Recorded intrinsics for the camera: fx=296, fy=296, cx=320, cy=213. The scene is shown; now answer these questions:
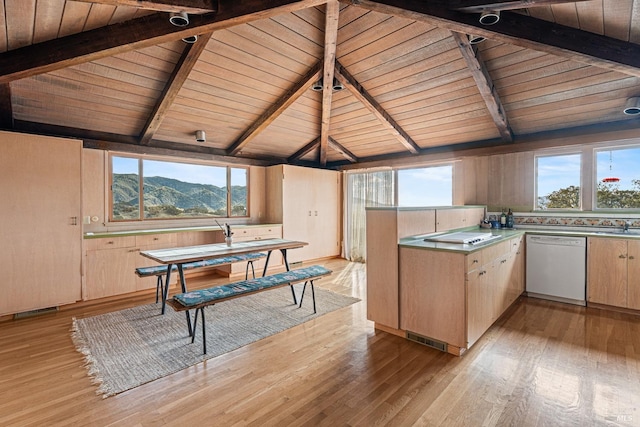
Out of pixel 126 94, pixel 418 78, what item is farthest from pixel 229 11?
pixel 418 78

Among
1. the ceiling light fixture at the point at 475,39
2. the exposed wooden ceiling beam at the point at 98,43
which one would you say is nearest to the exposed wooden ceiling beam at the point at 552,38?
the ceiling light fixture at the point at 475,39

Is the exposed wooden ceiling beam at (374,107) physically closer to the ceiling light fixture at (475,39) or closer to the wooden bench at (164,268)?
the ceiling light fixture at (475,39)

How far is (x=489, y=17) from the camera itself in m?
2.38

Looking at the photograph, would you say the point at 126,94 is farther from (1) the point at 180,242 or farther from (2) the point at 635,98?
(2) the point at 635,98

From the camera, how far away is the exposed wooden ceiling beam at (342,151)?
236 inches

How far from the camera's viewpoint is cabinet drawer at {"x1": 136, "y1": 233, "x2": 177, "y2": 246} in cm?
418

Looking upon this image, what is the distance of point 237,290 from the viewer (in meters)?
2.87

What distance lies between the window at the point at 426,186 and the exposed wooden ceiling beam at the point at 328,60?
1790 mm

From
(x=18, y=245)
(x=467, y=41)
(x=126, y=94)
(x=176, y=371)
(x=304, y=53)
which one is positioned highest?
(x=304, y=53)

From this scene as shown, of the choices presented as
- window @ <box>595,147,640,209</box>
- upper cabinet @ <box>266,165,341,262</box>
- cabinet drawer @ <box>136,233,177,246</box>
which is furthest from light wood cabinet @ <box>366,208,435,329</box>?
cabinet drawer @ <box>136,233,177,246</box>

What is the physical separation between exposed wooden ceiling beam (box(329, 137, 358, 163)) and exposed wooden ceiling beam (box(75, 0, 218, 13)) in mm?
3741

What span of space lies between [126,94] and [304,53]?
2268 mm

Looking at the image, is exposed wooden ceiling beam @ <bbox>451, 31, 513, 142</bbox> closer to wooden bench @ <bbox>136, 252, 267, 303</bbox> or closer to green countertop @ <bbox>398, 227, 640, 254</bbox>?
green countertop @ <bbox>398, 227, 640, 254</bbox>

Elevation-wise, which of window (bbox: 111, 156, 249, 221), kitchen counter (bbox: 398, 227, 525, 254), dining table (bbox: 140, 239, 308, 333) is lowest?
dining table (bbox: 140, 239, 308, 333)
